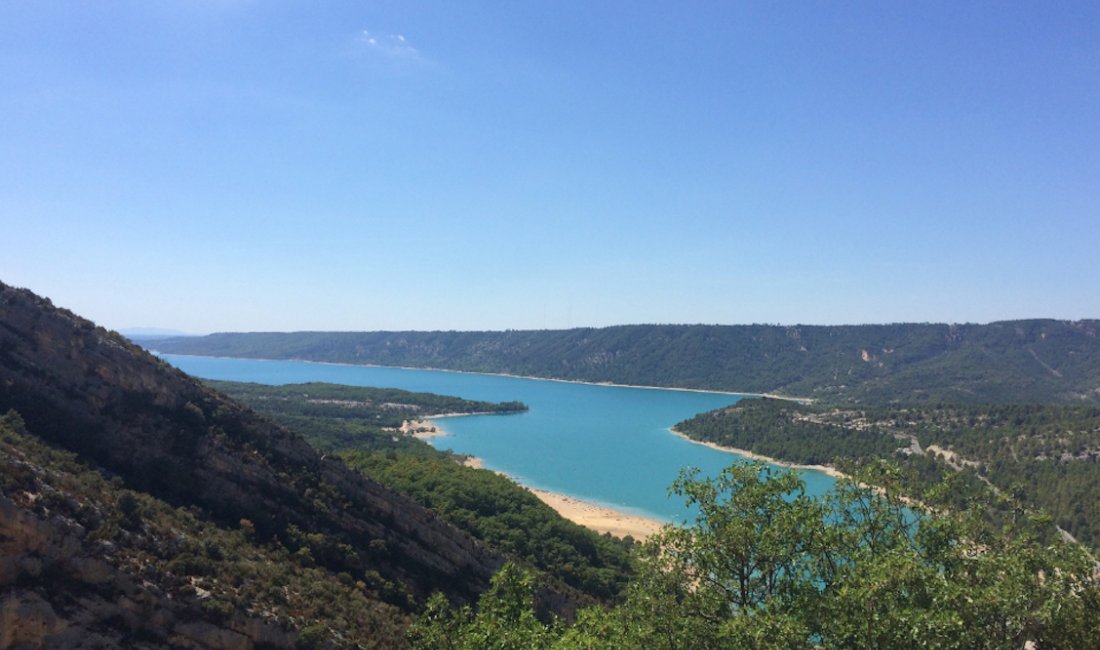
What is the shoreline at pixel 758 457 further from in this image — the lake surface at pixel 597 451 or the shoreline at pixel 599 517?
the shoreline at pixel 599 517

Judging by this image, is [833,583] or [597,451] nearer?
[833,583]

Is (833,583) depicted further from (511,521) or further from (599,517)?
(599,517)

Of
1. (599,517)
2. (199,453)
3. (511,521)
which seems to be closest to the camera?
(199,453)

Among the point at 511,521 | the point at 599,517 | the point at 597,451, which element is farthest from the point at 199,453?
the point at 597,451

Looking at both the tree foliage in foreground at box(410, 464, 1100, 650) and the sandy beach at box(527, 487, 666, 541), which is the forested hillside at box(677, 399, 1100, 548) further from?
the tree foliage in foreground at box(410, 464, 1100, 650)

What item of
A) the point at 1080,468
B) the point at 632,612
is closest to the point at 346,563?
the point at 632,612

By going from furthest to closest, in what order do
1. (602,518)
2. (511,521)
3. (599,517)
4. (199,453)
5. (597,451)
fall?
(597,451) < (599,517) < (602,518) < (511,521) < (199,453)

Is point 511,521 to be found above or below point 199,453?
below

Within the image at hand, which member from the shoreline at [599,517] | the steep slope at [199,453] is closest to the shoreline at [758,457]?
the shoreline at [599,517]
